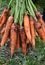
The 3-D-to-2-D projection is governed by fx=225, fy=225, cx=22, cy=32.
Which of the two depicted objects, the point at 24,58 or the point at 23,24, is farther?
the point at 24,58

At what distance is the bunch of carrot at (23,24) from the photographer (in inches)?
36.7

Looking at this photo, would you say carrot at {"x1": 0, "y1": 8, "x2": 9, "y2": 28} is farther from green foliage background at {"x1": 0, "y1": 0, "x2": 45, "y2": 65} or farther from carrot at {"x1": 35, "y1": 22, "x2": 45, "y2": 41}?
green foliage background at {"x1": 0, "y1": 0, "x2": 45, "y2": 65}

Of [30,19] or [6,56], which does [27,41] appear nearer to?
[30,19]

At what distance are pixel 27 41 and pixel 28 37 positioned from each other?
0.7 inches

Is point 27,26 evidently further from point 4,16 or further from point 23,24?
point 4,16

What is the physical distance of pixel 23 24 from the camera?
0.96m

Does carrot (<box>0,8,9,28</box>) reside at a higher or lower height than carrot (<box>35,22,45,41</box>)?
higher

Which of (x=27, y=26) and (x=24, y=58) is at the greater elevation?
(x=27, y=26)

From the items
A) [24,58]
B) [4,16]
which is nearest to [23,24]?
[4,16]

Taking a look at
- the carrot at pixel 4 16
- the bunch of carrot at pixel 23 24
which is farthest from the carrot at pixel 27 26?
the carrot at pixel 4 16

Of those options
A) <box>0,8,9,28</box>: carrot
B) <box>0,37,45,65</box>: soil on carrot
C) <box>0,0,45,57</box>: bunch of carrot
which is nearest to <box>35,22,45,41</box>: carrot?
<box>0,0,45,57</box>: bunch of carrot

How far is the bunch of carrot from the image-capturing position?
932mm

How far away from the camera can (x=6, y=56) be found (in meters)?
2.33

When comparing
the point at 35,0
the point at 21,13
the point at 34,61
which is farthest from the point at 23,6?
the point at 34,61
